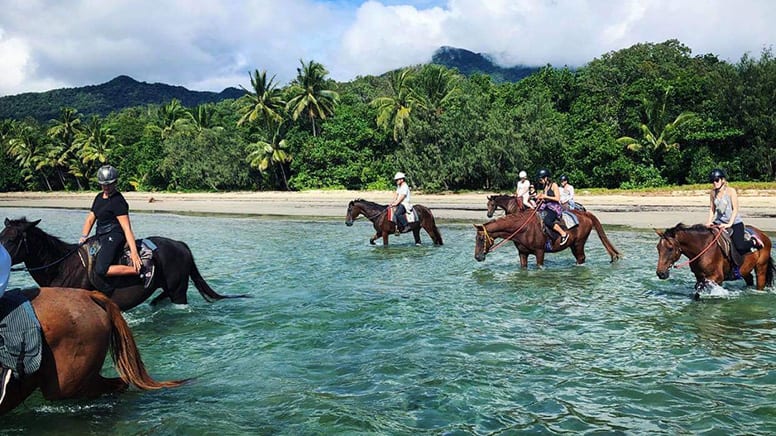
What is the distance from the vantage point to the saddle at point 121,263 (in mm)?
7715

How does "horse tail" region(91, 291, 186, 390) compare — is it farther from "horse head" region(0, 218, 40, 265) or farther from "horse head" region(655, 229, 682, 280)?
"horse head" region(655, 229, 682, 280)

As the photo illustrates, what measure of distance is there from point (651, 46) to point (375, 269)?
5750 cm

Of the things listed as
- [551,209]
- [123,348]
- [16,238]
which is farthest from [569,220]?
[16,238]

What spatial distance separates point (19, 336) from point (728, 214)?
400 inches

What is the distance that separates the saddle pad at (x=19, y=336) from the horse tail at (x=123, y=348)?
0.66 m

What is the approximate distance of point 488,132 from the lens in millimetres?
40438

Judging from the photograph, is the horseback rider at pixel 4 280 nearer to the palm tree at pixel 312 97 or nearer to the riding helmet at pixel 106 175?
the riding helmet at pixel 106 175

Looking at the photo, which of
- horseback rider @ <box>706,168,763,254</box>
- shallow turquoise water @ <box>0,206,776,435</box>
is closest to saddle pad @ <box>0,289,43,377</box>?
shallow turquoise water @ <box>0,206,776,435</box>

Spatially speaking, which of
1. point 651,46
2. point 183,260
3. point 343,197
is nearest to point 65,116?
point 343,197

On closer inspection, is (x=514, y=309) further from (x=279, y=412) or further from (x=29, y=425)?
(x=29, y=425)

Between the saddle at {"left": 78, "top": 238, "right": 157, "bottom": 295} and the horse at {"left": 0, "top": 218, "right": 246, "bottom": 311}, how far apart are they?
19 mm

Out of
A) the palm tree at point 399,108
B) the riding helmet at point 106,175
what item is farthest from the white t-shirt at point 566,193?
the palm tree at point 399,108

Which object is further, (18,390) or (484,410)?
(484,410)

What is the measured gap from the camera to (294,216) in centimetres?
3278
